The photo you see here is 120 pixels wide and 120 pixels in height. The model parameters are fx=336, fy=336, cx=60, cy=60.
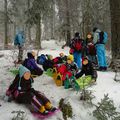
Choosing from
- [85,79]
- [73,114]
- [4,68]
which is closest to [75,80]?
[85,79]

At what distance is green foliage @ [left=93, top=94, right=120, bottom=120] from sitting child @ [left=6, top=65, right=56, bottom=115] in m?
1.22

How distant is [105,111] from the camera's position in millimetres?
9234

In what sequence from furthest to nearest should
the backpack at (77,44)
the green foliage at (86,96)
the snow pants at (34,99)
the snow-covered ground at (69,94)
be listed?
the backpack at (77,44) < the green foliage at (86,96) < the snow-covered ground at (69,94) < the snow pants at (34,99)

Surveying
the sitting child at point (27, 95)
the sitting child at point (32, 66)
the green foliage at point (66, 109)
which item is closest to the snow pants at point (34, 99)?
the sitting child at point (27, 95)

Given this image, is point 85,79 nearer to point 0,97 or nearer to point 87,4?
point 0,97

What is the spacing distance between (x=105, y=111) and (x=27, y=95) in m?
2.18

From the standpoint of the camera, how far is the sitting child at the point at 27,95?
29.4 ft

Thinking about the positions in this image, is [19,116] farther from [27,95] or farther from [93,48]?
[93,48]

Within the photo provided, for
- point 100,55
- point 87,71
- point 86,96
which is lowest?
point 86,96

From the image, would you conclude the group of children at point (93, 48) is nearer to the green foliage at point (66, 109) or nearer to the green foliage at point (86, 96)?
the green foliage at point (86, 96)

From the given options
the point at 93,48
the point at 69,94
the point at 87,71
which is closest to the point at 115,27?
the point at 93,48

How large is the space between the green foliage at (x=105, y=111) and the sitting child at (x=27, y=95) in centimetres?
122

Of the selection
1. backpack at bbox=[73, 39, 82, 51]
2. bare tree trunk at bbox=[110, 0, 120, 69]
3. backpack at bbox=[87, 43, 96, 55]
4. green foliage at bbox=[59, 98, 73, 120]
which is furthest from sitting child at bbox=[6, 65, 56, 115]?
bare tree trunk at bbox=[110, 0, 120, 69]

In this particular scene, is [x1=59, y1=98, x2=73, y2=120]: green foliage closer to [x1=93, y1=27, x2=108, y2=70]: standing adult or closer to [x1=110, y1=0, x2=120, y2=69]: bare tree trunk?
[x1=93, y1=27, x2=108, y2=70]: standing adult
